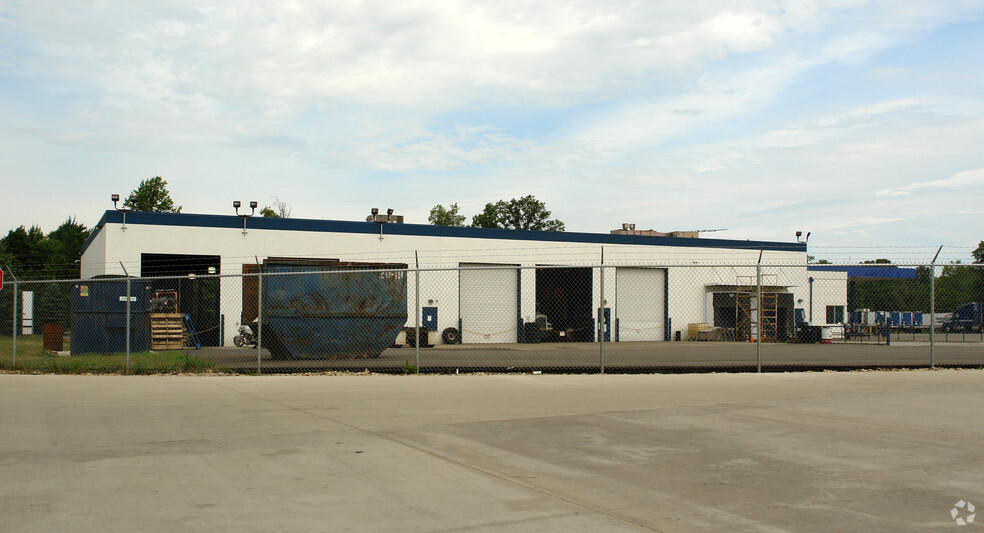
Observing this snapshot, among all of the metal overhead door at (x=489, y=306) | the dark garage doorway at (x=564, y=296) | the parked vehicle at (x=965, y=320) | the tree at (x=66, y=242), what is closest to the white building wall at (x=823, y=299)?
the parked vehicle at (x=965, y=320)

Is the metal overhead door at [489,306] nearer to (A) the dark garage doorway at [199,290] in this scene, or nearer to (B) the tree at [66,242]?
(A) the dark garage doorway at [199,290]

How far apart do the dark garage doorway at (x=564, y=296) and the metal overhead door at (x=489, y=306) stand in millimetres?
3297

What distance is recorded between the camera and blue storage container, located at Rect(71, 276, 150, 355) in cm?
2148

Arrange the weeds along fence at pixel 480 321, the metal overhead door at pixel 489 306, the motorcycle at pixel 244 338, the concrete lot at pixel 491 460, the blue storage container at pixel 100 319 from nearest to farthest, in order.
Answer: the concrete lot at pixel 491 460
the weeds along fence at pixel 480 321
the blue storage container at pixel 100 319
the motorcycle at pixel 244 338
the metal overhead door at pixel 489 306

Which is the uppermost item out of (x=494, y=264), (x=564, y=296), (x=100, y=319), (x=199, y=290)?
(x=494, y=264)

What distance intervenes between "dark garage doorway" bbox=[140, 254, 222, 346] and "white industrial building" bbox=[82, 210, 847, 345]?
3.9 inches

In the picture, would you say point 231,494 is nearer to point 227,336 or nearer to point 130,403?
point 130,403

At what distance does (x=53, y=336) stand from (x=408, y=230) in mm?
15238

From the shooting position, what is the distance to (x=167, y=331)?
84.2ft

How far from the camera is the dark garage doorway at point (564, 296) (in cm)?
3881

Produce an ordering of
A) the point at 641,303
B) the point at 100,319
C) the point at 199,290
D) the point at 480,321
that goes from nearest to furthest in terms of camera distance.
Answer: the point at 100,319 → the point at 199,290 → the point at 480,321 → the point at 641,303

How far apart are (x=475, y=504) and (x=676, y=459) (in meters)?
2.33

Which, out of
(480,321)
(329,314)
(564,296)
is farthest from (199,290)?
(564,296)

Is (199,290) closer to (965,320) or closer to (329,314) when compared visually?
(329,314)
